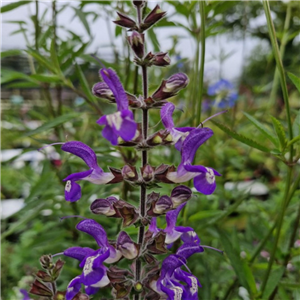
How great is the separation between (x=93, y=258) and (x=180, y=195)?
0.66 feet

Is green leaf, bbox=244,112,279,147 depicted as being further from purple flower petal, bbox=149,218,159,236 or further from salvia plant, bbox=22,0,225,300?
purple flower petal, bbox=149,218,159,236

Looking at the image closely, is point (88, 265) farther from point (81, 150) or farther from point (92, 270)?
point (81, 150)

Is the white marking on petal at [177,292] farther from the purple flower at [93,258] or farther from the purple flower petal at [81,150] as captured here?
the purple flower petal at [81,150]

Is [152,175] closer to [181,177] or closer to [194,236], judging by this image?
[181,177]

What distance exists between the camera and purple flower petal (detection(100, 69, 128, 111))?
0.63 m

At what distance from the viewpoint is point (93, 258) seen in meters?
0.65

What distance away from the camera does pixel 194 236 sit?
2.40 ft

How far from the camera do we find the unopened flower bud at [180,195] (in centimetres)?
69

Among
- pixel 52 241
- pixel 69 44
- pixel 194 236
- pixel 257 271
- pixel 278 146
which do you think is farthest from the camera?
pixel 69 44

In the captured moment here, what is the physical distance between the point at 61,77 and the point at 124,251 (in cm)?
71

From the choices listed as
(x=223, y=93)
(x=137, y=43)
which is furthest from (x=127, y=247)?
(x=223, y=93)

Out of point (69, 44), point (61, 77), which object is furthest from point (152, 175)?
point (69, 44)

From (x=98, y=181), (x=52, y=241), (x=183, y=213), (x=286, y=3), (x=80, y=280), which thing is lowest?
(x=52, y=241)

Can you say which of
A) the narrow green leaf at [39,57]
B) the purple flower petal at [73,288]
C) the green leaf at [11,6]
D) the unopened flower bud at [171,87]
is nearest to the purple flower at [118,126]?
the unopened flower bud at [171,87]
